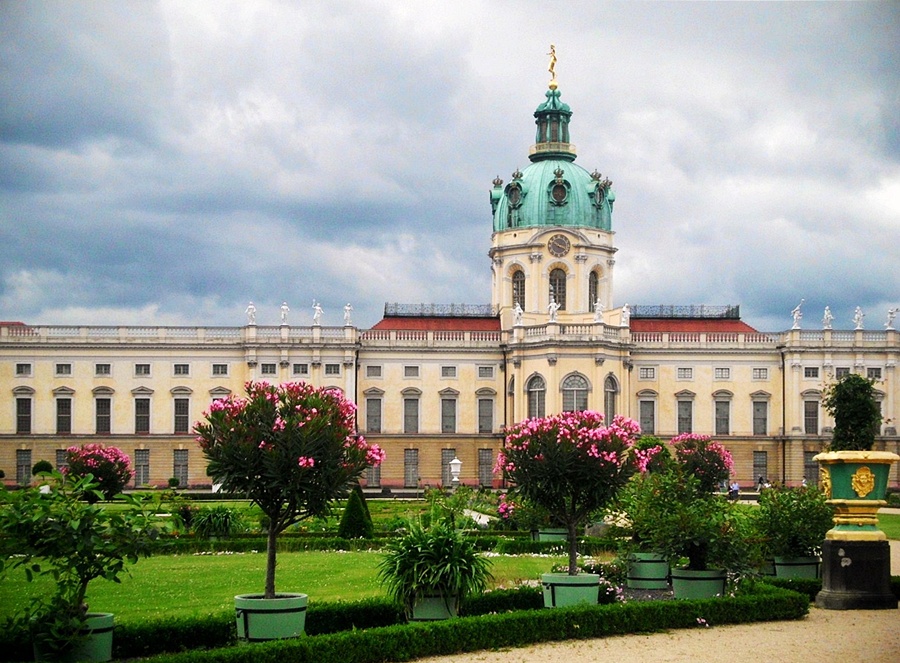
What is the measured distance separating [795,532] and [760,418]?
5142 centimetres

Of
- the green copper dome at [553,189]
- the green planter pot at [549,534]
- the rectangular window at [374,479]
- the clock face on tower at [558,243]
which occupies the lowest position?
the rectangular window at [374,479]

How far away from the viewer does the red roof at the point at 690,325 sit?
258 ft

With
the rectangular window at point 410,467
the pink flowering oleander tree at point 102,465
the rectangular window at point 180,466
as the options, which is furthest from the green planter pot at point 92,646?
the rectangular window at point 410,467

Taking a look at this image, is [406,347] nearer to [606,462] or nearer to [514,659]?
[606,462]

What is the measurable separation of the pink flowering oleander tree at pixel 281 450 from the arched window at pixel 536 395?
52.1 meters

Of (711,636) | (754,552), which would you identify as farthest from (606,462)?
(711,636)

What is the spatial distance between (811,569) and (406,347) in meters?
50.2

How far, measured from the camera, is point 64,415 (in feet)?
237

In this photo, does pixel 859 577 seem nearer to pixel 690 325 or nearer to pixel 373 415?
pixel 373 415

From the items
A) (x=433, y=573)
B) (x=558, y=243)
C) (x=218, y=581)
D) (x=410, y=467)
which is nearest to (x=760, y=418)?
(x=558, y=243)

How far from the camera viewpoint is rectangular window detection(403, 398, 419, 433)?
74875 millimetres

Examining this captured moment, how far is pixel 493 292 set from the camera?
79688mm

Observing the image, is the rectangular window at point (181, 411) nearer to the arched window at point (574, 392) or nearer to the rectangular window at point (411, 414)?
the rectangular window at point (411, 414)

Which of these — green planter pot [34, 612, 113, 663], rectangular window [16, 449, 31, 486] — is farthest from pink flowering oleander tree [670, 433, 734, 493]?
rectangular window [16, 449, 31, 486]
